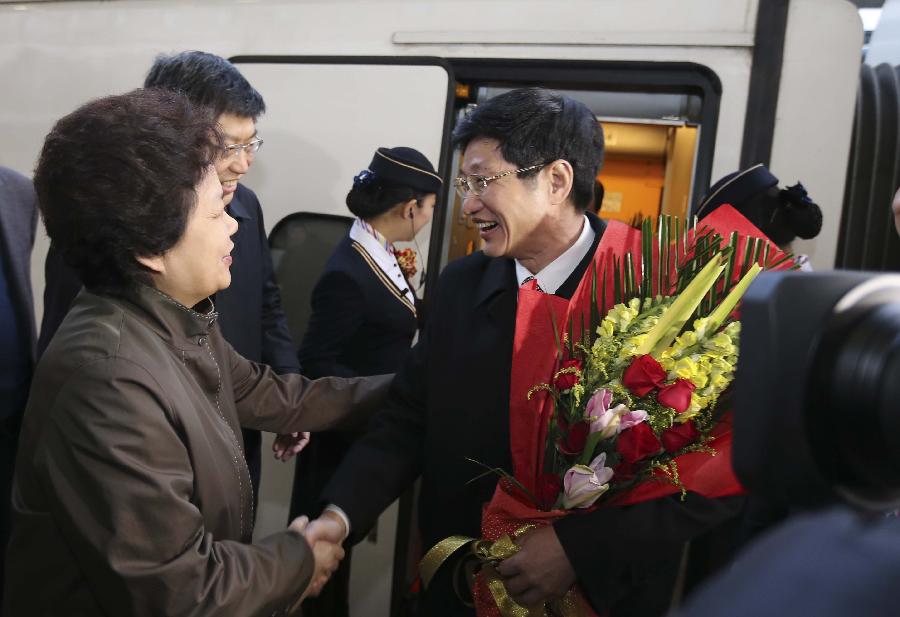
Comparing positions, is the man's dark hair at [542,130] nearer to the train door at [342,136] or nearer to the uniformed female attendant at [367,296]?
the uniformed female attendant at [367,296]

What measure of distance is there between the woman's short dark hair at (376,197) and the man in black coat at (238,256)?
37 cm

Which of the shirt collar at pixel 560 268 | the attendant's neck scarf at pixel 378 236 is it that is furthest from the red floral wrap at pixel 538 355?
the attendant's neck scarf at pixel 378 236

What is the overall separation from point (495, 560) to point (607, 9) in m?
2.02

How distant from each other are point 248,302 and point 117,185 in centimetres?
116

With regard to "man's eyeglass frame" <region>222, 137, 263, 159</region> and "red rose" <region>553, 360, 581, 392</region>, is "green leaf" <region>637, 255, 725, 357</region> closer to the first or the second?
"red rose" <region>553, 360, 581, 392</region>

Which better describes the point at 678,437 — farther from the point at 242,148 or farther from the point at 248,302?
the point at 248,302

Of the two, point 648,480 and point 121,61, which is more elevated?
point 121,61

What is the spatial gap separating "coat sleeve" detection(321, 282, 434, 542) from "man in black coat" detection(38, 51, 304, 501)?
380 mm

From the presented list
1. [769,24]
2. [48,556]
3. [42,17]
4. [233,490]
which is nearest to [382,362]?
[233,490]

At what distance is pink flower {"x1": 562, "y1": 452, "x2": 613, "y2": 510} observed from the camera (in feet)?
4.13

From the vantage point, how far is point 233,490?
146cm

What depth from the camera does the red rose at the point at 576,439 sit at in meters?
1.31

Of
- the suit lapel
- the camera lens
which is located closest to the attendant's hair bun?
the camera lens

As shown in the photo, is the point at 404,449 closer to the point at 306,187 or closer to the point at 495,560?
the point at 495,560
